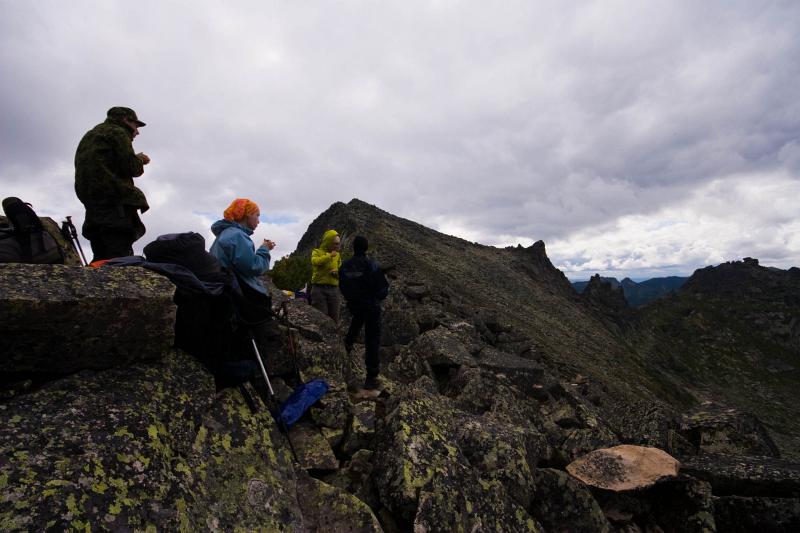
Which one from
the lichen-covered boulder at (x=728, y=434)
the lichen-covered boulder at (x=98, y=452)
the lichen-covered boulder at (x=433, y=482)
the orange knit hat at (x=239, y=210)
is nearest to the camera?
the lichen-covered boulder at (x=98, y=452)

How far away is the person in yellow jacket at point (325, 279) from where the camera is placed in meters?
12.9

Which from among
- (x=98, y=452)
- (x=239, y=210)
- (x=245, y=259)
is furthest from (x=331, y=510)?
(x=239, y=210)

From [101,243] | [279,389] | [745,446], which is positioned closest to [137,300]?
[279,389]

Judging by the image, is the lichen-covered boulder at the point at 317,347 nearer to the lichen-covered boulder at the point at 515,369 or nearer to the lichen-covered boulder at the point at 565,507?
the lichen-covered boulder at the point at 565,507

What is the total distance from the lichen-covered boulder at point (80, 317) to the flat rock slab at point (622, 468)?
7.94 meters

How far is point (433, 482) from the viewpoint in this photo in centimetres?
576

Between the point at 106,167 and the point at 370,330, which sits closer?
the point at 106,167

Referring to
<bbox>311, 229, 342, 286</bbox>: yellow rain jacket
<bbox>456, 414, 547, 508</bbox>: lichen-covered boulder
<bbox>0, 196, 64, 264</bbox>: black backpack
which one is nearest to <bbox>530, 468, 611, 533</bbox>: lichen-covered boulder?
<bbox>456, 414, 547, 508</bbox>: lichen-covered boulder

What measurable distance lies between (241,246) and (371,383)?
4.39 metres

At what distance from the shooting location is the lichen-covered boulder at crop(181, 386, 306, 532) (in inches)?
175

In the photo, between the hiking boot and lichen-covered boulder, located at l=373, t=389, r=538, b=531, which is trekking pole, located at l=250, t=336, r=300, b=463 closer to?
lichen-covered boulder, located at l=373, t=389, r=538, b=531

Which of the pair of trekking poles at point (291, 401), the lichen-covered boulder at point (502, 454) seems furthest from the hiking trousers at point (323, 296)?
the lichen-covered boulder at point (502, 454)

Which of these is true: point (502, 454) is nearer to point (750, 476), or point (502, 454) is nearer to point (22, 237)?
point (750, 476)

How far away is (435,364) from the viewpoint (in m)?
12.6
